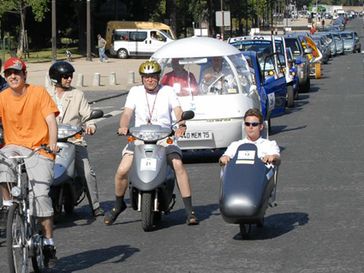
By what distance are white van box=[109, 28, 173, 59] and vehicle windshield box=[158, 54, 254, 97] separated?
183 feet

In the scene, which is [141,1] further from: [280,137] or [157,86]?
[157,86]

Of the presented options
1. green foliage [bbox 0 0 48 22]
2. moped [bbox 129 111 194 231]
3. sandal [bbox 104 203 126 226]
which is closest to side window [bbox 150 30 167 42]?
green foliage [bbox 0 0 48 22]

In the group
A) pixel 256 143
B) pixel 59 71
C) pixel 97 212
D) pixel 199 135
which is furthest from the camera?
pixel 199 135

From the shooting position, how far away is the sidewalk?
41.8 meters

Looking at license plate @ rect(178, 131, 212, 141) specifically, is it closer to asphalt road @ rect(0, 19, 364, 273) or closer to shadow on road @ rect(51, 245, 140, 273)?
asphalt road @ rect(0, 19, 364, 273)

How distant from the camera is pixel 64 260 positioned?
9.20 metres

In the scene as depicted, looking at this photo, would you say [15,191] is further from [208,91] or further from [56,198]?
[208,91]

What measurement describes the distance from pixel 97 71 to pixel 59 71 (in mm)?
43062

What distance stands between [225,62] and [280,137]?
3.61m

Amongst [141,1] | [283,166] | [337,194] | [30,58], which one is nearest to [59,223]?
[337,194]

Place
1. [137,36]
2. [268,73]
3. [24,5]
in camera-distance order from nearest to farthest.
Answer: [268,73]
[24,5]
[137,36]

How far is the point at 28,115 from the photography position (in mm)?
8383

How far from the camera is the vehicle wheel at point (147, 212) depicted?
1029 cm

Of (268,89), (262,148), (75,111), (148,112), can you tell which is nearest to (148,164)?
(148,112)
